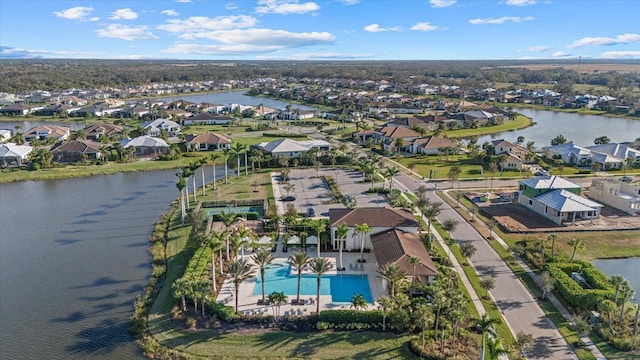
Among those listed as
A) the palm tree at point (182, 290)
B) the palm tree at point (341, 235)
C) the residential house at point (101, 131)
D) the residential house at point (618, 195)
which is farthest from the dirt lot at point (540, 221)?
the residential house at point (101, 131)

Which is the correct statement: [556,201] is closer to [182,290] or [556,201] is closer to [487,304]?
[487,304]

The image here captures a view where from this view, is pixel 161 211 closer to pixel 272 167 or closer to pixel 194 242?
pixel 194 242

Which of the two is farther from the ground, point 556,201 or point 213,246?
point 213,246

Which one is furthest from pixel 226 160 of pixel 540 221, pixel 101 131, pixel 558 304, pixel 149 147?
pixel 558 304

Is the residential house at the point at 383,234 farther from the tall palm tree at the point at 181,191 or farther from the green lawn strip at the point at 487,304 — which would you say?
the tall palm tree at the point at 181,191

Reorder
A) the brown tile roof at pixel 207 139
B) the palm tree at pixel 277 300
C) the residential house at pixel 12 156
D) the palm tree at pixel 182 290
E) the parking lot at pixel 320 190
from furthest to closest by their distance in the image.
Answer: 1. the brown tile roof at pixel 207 139
2. the residential house at pixel 12 156
3. the parking lot at pixel 320 190
4. the palm tree at pixel 182 290
5. the palm tree at pixel 277 300
